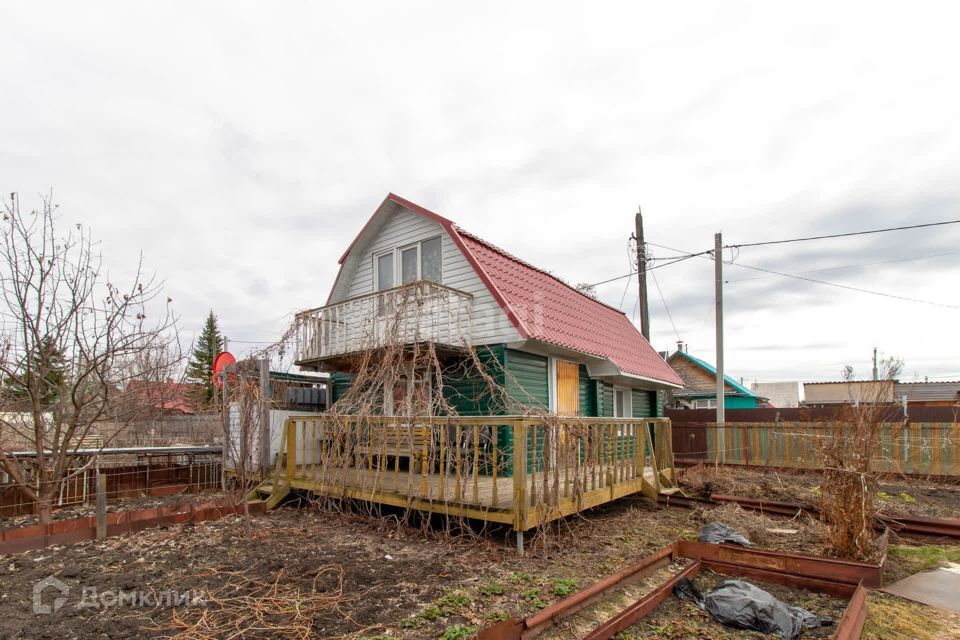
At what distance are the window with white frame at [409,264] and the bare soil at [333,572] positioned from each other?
5.63 meters

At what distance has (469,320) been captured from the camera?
10.6m

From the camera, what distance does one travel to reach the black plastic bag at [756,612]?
410 cm

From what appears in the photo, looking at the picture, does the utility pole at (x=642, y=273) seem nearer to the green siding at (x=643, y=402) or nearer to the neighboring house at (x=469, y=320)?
the green siding at (x=643, y=402)

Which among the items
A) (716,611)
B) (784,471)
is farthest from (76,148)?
(784,471)

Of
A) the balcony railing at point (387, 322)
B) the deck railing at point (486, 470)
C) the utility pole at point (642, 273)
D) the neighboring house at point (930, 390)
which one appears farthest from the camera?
the neighboring house at point (930, 390)

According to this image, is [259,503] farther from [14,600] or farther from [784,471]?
[784,471]

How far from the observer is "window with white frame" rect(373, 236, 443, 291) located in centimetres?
1160

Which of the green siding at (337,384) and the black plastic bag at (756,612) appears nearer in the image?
the black plastic bag at (756,612)

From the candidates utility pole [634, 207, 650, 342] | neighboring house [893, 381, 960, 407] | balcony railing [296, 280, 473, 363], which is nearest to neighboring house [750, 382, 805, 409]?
neighboring house [893, 381, 960, 407]

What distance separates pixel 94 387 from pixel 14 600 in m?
2.64

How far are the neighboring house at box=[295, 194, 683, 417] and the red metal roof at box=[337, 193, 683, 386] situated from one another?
3cm

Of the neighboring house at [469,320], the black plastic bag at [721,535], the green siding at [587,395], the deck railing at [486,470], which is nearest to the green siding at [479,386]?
the neighboring house at [469,320]

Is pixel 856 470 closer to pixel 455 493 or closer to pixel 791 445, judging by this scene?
pixel 455 493

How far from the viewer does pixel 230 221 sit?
12086 mm
